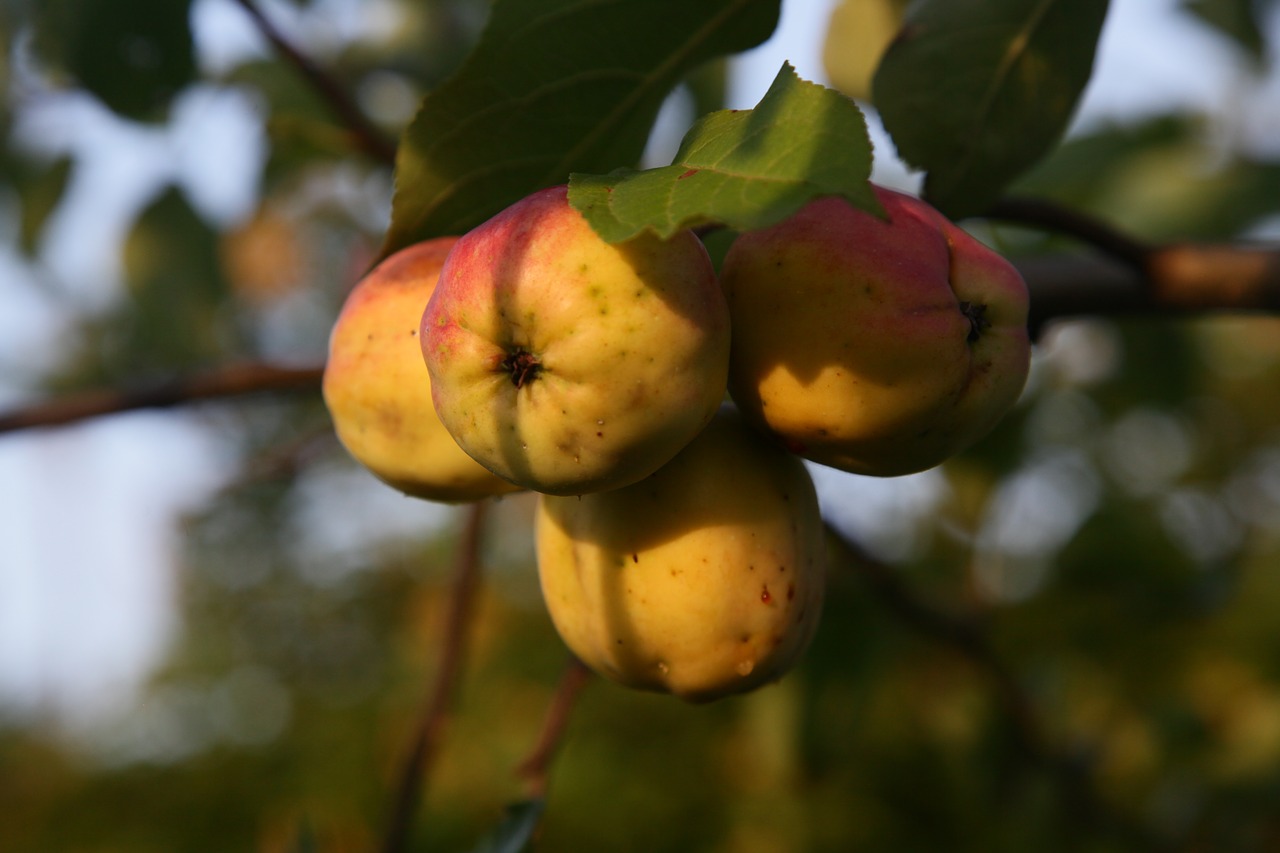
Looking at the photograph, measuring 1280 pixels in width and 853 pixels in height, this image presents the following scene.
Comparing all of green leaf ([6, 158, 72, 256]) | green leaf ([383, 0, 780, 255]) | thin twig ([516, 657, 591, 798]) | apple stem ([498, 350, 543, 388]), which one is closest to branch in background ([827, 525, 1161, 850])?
thin twig ([516, 657, 591, 798])

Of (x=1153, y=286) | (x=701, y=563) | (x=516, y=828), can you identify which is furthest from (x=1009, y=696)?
(x=701, y=563)

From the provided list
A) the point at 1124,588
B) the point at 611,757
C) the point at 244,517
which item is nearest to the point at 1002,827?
the point at 1124,588

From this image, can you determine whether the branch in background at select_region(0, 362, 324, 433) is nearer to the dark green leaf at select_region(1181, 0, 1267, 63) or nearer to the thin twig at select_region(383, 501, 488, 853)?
the thin twig at select_region(383, 501, 488, 853)

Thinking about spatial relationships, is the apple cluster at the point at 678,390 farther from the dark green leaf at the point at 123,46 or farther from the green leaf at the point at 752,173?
the dark green leaf at the point at 123,46

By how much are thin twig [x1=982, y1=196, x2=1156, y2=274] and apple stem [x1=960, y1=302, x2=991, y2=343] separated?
32 cm

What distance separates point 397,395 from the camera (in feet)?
2.26

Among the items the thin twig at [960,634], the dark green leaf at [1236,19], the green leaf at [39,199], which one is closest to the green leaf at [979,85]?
the thin twig at [960,634]

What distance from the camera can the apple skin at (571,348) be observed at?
1.75 feet

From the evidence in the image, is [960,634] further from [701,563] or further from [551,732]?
[701,563]

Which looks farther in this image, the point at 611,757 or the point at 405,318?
the point at 611,757

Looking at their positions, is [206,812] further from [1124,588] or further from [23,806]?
[1124,588]

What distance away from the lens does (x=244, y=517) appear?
6867 mm

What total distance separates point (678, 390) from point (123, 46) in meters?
0.98

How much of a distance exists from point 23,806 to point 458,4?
2.56 metres
